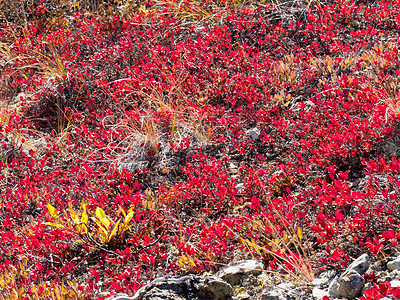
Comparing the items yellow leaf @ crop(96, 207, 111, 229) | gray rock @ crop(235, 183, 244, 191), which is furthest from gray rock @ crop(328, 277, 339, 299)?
yellow leaf @ crop(96, 207, 111, 229)

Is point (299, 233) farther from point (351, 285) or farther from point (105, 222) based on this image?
point (105, 222)

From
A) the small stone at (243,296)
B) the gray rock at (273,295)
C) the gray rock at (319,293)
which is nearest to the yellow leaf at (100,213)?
the small stone at (243,296)

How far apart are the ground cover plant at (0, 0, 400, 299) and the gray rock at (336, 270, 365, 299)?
22cm

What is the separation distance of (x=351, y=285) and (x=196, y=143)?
3.47m

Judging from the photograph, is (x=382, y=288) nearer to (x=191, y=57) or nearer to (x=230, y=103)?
(x=230, y=103)

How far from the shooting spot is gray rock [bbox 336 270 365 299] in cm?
293

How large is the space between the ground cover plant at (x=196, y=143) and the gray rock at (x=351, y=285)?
0.73 ft

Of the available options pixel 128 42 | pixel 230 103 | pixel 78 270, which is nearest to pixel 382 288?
pixel 78 270

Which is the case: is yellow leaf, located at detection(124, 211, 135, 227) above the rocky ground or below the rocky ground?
below

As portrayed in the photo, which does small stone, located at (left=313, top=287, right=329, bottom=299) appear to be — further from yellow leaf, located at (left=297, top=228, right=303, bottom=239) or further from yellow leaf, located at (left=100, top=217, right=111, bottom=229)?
yellow leaf, located at (left=100, top=217, right=111, bottom=229)

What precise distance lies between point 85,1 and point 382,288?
10.2m

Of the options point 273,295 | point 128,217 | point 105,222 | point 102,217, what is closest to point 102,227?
point 105,222

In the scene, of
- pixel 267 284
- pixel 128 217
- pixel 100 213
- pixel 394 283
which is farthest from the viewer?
pixel 100 213

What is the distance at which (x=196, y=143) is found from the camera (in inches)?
237
